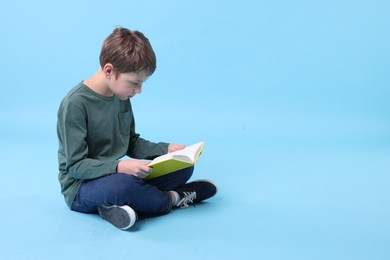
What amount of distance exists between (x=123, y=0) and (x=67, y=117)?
173cm

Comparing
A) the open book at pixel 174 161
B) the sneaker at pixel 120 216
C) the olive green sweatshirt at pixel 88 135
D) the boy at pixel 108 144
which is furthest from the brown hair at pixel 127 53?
the sneaker at pixel 120 216

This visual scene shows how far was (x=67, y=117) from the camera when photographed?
1.50 meters

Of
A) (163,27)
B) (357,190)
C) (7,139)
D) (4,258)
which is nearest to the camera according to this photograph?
(4,258)

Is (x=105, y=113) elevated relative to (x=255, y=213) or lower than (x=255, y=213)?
elevated

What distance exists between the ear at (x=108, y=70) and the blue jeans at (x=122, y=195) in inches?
12.7

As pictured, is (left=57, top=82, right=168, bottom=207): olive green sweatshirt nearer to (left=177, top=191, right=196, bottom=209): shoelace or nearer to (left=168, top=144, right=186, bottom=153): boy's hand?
(left=168, top=144, right=186, bottom=153): boy's hand

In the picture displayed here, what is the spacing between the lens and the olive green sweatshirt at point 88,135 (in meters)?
Answer: 1.50

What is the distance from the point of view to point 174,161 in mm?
1475

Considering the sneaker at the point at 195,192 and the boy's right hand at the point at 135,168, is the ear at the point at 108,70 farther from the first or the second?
the sneaker at the point at 195,192

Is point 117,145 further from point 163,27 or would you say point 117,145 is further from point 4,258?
point 163,27

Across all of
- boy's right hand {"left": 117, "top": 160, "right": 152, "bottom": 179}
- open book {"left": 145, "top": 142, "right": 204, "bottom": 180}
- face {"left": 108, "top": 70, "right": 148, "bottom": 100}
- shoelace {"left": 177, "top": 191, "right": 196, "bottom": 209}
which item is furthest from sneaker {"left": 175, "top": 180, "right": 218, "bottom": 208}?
face {"left": 108, "top": 70, "right": 148, "bottom": 100}

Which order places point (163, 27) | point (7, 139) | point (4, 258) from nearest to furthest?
point (4, 258) < point (7, 139) < point (163, 27)

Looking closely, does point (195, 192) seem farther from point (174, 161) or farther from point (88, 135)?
point (88, 135)

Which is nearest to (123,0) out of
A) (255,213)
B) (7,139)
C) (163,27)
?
(163,27)
